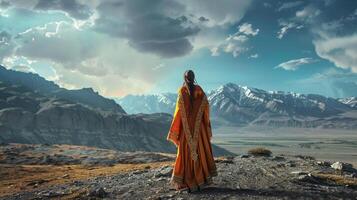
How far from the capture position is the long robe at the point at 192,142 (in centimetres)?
1452

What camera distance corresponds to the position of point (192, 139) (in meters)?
14.9

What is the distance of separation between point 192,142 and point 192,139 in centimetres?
11

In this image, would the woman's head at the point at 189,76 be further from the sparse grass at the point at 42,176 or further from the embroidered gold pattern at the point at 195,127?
the sparse grass at the point at 42,176

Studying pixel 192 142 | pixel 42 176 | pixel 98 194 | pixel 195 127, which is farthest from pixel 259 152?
pixel 42 176

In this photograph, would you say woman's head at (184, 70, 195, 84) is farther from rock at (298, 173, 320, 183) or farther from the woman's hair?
rock at (298, 173, 320, 183)

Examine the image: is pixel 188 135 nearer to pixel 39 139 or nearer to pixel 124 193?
pixel 124 193

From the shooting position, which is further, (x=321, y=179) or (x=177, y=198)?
(x=321, y=179)

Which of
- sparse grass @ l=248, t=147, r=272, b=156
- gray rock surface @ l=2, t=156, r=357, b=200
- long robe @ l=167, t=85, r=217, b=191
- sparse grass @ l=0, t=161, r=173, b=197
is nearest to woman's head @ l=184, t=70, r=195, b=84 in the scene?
long robe @ l=167, t=85, r=217, b=191

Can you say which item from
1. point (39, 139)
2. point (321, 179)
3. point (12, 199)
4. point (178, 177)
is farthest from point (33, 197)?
point (39, 139)

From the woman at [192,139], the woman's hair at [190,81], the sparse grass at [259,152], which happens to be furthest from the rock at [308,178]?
the sparse grass at [259,152]

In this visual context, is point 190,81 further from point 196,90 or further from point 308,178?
point 308,178

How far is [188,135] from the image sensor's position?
1495cm

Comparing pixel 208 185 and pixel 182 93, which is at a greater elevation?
pixel 182 93

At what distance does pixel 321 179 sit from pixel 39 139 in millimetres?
194974
